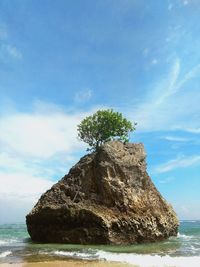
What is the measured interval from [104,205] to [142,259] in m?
12.0

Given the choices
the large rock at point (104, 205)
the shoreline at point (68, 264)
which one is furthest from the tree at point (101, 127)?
the shoreline at point (68, 264)

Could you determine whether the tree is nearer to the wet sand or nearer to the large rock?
the large rock

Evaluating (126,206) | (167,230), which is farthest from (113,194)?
(167,230)

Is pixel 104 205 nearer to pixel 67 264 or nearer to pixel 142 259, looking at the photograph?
pixel 142 259

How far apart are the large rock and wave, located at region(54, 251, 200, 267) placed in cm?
670

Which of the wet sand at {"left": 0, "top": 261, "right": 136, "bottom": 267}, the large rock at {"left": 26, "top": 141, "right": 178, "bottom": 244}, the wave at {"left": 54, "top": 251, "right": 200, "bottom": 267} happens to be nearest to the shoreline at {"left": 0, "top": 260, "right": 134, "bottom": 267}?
the wet sand at {"left": 0, "top": 261, "right": 136, "bottom": 267}

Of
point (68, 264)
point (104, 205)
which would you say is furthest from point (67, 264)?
point (104, 205)

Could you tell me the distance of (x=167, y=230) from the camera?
35.7m

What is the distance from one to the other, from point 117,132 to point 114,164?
7.37 m

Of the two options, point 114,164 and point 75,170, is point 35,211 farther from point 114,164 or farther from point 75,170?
point 114,164

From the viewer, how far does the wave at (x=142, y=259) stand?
62.0 feet

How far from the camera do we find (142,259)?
67.8 feet

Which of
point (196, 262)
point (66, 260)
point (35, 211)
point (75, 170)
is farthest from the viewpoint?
point (75, 170)

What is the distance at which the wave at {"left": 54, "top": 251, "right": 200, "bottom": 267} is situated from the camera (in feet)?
62.0
